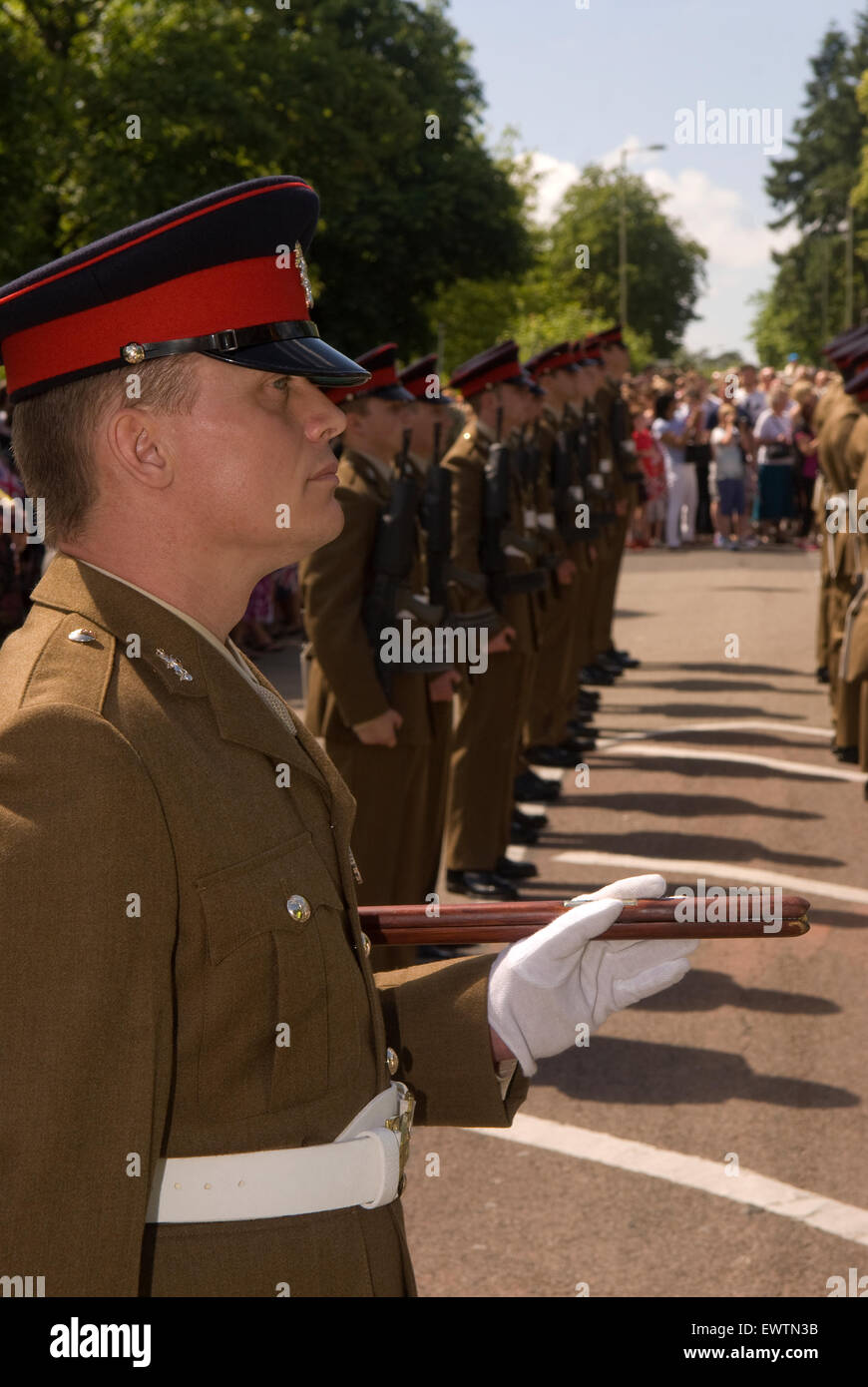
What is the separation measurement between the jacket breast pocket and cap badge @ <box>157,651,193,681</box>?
214 mm

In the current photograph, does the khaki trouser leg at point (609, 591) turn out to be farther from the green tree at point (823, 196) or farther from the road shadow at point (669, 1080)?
the green tree at point (823, 196)

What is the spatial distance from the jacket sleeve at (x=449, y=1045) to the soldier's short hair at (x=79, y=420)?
0.75 metres

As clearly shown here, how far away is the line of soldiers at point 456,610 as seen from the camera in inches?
237

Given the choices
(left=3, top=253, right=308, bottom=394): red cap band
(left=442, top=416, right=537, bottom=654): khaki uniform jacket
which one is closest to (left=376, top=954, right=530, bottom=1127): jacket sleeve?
(left=3, top=253, right=308, bottom=394): red cap band

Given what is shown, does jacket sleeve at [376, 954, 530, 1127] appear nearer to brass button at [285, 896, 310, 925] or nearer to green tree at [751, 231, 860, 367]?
brass button at [285, 896, 310, 925]

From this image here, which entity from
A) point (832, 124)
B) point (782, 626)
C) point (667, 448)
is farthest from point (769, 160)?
point (782, 626)

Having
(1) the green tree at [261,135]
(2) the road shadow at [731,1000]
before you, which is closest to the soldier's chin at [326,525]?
(2) the road shadow at [731,1000]

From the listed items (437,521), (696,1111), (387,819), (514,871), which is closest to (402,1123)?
(696,1111)

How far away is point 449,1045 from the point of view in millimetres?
2264

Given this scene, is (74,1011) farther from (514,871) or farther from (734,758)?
(734,758)

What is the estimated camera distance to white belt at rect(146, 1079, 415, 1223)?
184 centimetres

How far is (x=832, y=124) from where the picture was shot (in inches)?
3474
